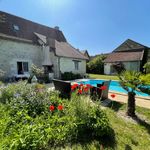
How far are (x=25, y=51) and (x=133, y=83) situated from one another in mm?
14175

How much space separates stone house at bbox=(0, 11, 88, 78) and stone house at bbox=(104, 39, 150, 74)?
34.8ft

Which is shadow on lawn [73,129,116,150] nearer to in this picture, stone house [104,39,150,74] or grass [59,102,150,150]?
grass [59,102,150,150]

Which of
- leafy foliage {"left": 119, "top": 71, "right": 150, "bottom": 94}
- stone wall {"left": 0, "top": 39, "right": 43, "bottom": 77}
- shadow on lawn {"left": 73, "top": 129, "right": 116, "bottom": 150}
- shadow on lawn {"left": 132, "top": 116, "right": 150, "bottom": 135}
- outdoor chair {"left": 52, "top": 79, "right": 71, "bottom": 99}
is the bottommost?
shadow on lawn {"left": 73, "top": 129, "right": 116, "bottom": 150}

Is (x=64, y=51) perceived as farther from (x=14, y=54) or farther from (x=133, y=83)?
(x=133, y=83)

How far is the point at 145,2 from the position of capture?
934 centimetres

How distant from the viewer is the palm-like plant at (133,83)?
4.29m

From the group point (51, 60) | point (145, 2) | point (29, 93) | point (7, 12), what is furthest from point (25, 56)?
point (145, 2)

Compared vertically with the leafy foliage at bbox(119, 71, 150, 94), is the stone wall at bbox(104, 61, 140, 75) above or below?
above

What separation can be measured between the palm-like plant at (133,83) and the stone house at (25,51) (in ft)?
40.4

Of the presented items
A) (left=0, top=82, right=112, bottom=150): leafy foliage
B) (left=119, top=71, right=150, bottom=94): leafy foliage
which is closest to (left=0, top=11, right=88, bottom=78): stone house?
(left=0, top=82, right=112, bottom=150): leafy foliage

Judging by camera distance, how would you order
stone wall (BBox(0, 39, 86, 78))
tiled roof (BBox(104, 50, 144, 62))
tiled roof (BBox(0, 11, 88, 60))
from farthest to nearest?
tiled roof (BBox(104, 50, 144, 62)) → tiled roof (BBox(0, 11, 88, 60)) → stone wall (BBox(0, 39, 86, 78))

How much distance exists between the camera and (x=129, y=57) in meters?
25.1

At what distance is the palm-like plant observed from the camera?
4.29 m

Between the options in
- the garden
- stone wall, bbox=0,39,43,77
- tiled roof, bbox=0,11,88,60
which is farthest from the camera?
tiled roof, bbox=0,11,88,60
